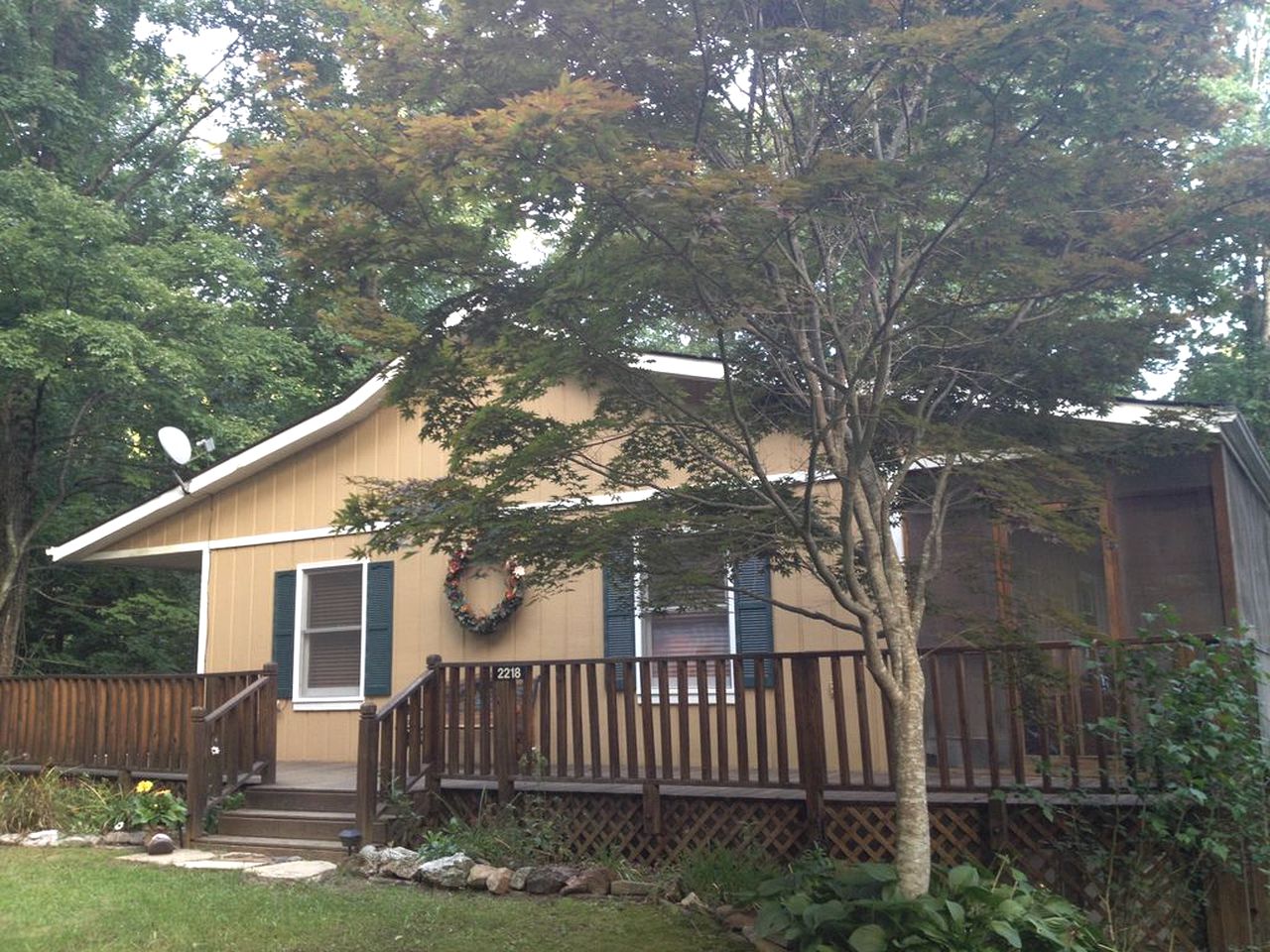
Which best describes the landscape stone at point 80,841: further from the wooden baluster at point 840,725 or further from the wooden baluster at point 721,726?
the wooden baluster at point 840,725

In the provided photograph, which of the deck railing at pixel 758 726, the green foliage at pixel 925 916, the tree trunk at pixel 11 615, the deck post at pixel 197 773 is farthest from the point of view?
the tree trunk at pixel 11 615

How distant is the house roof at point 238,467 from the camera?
11109mm

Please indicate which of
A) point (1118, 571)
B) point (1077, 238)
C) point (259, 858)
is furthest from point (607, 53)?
point (259, 858)

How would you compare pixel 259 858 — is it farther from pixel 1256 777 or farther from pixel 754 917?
pixel 1256 777

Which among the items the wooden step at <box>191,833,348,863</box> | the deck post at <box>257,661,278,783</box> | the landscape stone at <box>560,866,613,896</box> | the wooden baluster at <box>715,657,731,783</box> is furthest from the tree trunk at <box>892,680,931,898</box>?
the deck post at <box>257,661,278,783</box>

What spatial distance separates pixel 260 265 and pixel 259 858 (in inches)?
477

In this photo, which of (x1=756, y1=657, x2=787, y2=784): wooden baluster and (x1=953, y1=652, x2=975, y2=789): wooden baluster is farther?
(x1=756, y1=657, x2=787, y2=784): wooden baluster

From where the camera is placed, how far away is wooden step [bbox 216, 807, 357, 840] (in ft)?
27.0

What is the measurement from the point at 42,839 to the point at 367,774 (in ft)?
9.69

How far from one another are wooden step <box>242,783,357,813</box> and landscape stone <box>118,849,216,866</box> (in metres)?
0.75

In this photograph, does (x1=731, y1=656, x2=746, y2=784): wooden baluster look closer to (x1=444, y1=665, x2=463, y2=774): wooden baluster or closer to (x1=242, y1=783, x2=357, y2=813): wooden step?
(x1=444, y1=665, x2=463, y2=774): wooden baluster

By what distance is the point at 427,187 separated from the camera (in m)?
4.66

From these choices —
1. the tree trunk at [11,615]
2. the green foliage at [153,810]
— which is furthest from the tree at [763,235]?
the tree trunk at [11,615]

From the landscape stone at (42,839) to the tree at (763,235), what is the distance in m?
4.80
